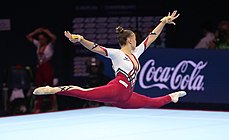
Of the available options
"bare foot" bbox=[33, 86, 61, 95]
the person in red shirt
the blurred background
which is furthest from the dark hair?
the blurred background

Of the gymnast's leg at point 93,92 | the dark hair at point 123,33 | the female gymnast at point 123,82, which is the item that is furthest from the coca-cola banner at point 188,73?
the gymnast's leg at point 93,92

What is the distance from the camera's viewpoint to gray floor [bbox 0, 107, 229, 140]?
11.3m

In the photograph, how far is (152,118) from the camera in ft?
44.5

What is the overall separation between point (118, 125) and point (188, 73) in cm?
244

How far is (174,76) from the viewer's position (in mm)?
14586

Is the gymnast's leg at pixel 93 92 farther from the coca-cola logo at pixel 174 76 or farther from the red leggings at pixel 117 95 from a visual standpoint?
the coca-cola logo at pixel 174 76

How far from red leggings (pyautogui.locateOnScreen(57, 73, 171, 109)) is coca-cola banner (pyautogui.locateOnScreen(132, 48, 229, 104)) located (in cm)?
379

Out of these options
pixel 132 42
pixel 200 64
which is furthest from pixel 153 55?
pixel 132 42

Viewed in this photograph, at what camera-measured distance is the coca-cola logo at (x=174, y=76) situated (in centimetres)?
→ 1445

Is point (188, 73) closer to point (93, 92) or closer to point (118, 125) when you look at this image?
point (118, 125)

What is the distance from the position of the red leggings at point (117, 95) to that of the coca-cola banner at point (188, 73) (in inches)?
149

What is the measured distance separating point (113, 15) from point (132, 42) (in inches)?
281

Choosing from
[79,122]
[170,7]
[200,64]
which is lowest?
[79,122]

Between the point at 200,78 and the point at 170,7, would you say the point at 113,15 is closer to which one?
the point at 170,7
